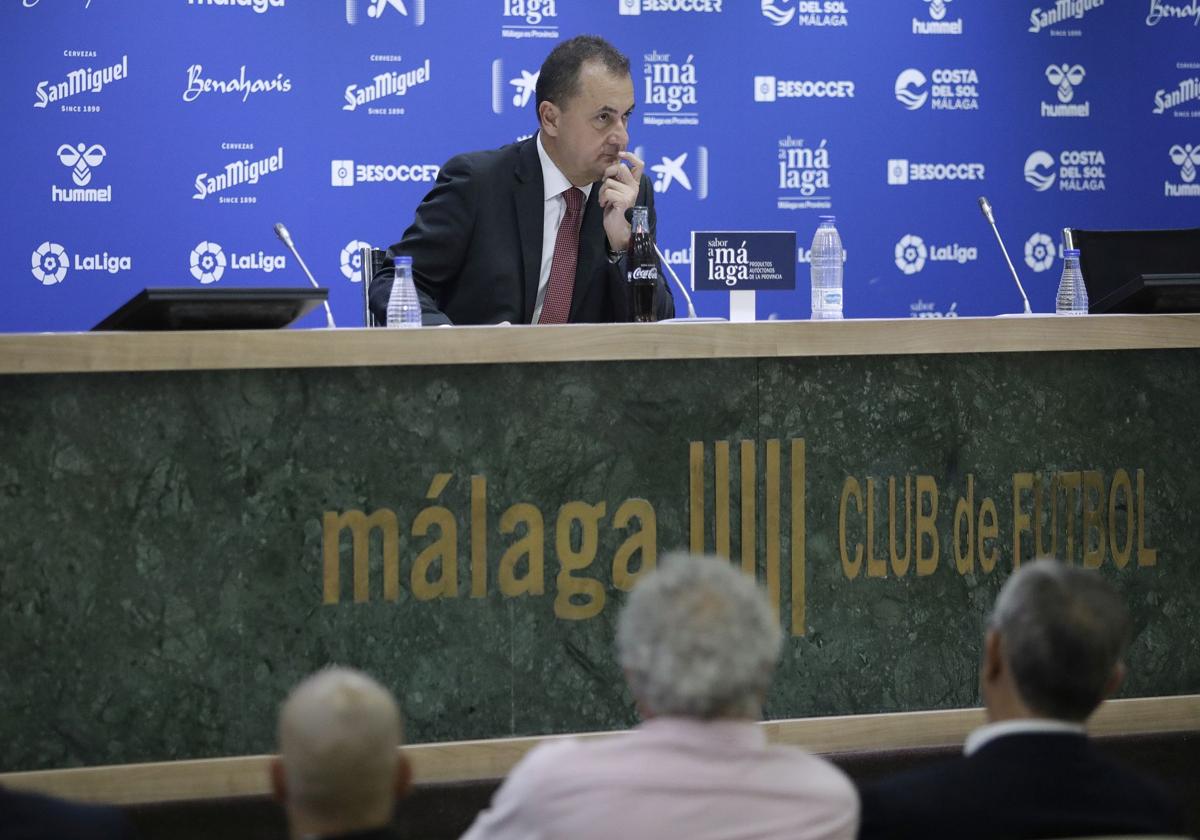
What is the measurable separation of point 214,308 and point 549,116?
1.29 m

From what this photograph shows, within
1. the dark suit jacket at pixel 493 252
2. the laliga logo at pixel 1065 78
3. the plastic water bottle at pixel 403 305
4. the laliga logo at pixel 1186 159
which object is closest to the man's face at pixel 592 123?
the dark suit jacket at pixel 493 252

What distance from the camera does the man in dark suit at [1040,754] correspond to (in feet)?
4.64

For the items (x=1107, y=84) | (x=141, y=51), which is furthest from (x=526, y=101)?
(x=1107, y=84)

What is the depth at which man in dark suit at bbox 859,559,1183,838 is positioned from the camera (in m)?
1.41

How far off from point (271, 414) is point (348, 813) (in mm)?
1529

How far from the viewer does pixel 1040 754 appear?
57.8 inches

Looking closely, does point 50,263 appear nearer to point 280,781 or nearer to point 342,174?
point 342,174

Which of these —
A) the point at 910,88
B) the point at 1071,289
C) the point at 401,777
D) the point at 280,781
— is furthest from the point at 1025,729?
the point at 910,88

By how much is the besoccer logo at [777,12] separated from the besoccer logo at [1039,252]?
128 cm

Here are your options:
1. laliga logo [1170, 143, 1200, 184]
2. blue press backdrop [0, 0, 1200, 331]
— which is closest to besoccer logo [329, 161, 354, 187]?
blue press backdrop [0, 0, 1200, 331]

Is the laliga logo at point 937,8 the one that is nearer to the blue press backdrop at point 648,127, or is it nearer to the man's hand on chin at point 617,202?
the blue press backdrop at point 648,127

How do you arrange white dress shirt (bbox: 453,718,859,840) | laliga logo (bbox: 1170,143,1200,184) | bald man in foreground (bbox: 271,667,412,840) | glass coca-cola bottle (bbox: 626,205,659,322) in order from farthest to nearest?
1. laliga logo (bbox: 1170,143,1200,184)
2. glass coca-cola bottle (bbox: 626,205,659,322)
3. white dress shirt (bbox: 453,718,859,840)
4. bald man in foreground (bbox: 271,667,412,840)

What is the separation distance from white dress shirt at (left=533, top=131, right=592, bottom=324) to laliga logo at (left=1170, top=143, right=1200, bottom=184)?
3212 mm

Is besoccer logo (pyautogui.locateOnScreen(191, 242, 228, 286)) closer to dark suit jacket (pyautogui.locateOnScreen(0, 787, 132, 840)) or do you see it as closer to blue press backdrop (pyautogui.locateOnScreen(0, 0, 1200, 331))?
blue press backdrop (pyautogui.locateOnScreen(0, 0, 1200, 331))
